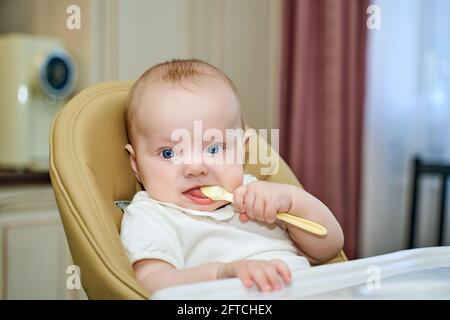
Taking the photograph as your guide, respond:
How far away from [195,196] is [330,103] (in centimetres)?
130

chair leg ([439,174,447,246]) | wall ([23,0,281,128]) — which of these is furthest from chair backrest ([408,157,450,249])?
wall ([23,0,281,128])

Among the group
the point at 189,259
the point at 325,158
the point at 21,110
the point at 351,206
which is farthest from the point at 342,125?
the point at 189,259

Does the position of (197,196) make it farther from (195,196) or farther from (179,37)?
(179,37)

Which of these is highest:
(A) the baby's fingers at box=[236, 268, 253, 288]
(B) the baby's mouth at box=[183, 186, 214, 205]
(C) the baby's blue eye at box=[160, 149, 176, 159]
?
(C) the baby's blue eye at box=[160, 149, 176, 159]

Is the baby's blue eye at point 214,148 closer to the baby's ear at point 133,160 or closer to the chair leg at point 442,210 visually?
the baby's ear at point 133,160

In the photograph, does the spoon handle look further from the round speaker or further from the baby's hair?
the round speaker

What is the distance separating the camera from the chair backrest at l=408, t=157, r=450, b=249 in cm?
184

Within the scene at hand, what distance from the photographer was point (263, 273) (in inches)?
25.1

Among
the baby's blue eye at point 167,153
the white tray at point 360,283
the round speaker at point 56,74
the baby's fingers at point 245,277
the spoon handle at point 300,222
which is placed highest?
the round speaker at point 56,74

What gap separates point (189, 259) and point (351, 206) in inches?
51.3

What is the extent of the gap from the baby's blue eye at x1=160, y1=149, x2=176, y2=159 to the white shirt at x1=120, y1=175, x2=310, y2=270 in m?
0.07

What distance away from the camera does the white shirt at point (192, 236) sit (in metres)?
0.78

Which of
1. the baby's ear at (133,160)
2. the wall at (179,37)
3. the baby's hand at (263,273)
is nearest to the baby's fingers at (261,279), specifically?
the baby's hand at (263,273)

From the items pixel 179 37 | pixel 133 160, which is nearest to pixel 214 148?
pixel 133 160
